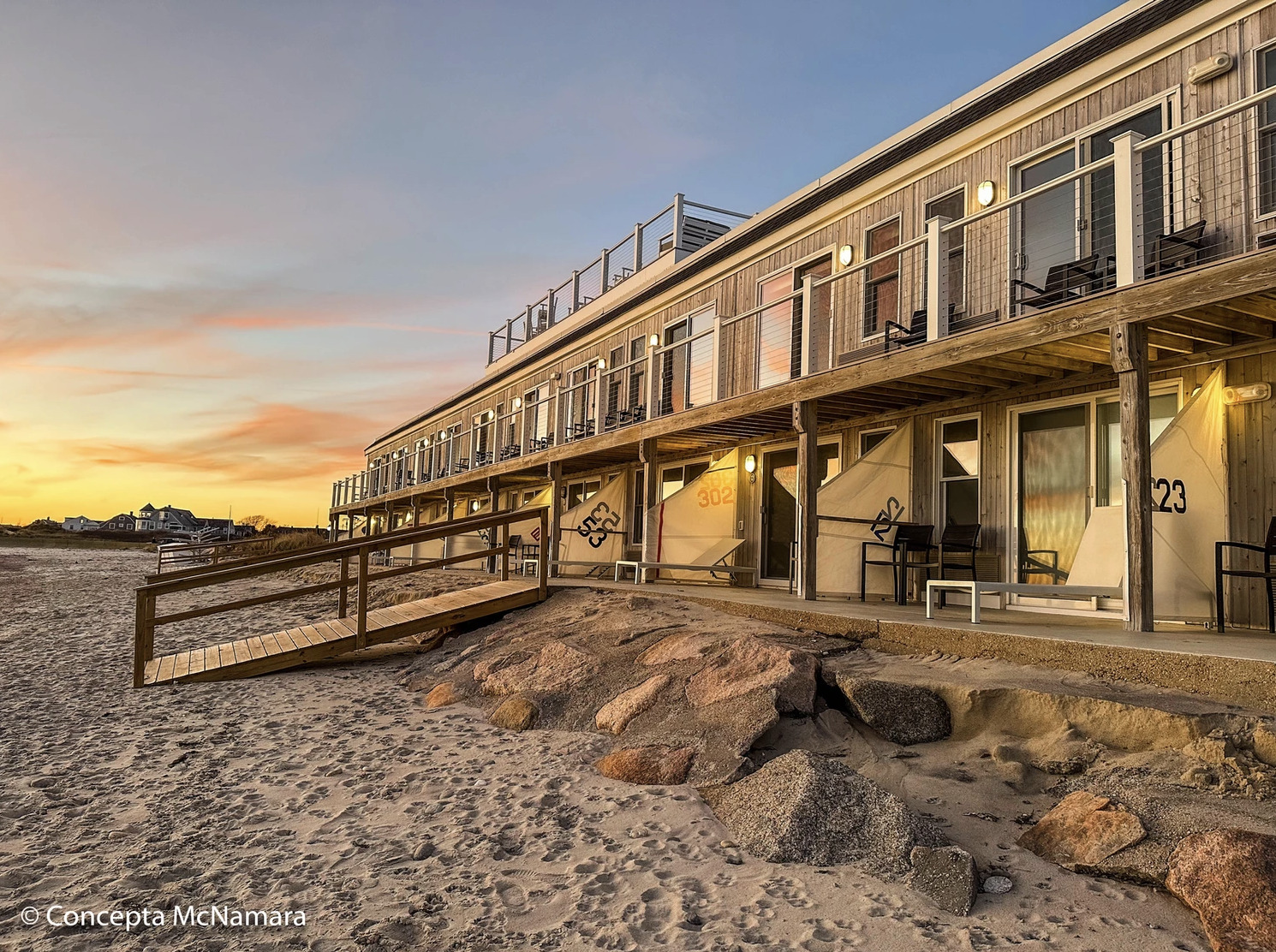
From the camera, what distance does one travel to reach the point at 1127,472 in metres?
5.04

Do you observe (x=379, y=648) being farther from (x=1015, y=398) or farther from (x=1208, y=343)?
(x=1208, y=343)

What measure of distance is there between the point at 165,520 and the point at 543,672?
338ft

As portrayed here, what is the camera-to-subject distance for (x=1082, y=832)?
2930 millimetres

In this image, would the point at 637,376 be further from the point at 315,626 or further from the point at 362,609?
the point at 362,609

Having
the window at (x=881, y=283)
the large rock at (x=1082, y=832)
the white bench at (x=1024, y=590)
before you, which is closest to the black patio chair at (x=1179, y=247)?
the white bench at (x=1024, y=590)

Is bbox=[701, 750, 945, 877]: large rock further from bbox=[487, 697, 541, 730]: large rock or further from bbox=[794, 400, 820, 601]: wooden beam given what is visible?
bbox=[794, 400, 820, 601]: wooden beam

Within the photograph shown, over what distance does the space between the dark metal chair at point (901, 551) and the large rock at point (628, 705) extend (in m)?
3.73

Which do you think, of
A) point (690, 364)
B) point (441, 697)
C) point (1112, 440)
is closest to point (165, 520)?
point (690, 364)

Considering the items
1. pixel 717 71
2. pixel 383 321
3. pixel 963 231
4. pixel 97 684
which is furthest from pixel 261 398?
pixel 963 231

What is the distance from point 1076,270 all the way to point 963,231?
2.03 meters

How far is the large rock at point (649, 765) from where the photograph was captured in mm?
→ 4137

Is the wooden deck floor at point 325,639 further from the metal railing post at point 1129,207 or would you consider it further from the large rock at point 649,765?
the metal railing post at point 1129,207

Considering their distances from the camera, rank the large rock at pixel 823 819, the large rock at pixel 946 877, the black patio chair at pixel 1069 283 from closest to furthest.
Result: the large rock at pixel 946 877
the large rock at pixel 823 819
the black patio chair at pixel 1069 283

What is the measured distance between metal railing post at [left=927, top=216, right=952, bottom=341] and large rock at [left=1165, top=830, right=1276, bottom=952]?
5.11m
